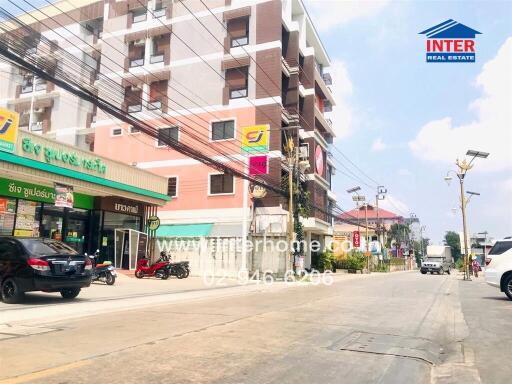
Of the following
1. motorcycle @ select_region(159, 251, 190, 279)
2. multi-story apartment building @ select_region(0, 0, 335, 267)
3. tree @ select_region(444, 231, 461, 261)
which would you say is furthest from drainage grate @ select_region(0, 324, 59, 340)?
tree @ select_region(444, 231, 461, 261)

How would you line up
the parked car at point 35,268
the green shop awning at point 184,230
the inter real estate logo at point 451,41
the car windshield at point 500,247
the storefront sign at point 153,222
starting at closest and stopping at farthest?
the parked car at point 35,268, the car windshield at point 500,247, the inter real estate logo at point 451,41, the storefront sign at point 153,222, the green shop awning at point 184,230

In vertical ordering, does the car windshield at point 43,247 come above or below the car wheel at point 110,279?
above

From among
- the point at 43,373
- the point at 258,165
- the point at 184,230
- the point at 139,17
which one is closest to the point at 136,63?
the point at 139,17

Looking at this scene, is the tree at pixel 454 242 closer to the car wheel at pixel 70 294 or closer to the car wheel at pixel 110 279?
the car wheel at pixel 110 279

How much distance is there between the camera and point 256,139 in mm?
28328

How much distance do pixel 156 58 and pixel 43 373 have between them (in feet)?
122

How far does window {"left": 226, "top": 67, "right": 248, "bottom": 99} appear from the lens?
3531 centimetres

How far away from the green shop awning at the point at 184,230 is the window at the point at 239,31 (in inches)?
587

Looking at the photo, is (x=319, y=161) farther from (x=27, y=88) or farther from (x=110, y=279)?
(x=27, y=88)

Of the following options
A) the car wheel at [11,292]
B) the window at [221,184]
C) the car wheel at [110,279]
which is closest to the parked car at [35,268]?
the car wheel at [11,292]

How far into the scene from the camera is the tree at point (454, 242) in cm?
11356

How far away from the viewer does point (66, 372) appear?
4.96 m

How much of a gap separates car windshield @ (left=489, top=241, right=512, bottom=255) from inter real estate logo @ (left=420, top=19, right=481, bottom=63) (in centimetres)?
649

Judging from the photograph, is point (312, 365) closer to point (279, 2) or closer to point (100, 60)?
point (279, 2)
